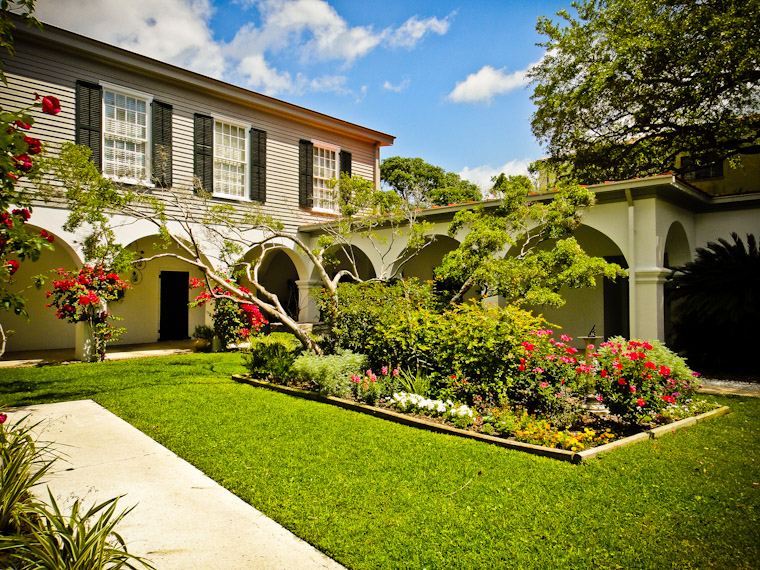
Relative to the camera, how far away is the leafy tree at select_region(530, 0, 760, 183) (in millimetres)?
11016

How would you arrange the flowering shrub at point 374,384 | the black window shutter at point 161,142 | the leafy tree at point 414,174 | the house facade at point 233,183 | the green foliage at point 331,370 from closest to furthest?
the flowering shrub at point 374,384 → the green foliage at point 331,370 → the house facade at point 233,183 → the black window shutter at point 161,142 → the leafy tree at point 414,174

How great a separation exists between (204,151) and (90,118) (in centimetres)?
276

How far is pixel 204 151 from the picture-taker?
43.5 feet

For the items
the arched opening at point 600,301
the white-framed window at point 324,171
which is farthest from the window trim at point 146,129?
the arched opening at point 600,301

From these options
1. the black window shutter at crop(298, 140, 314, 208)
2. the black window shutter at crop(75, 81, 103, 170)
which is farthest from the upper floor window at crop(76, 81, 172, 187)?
the black window shutter at crop(298, 140, 314, 208)

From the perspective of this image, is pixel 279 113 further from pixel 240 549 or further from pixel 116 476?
pixel 240 549

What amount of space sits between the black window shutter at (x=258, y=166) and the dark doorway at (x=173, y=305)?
4.05 metres

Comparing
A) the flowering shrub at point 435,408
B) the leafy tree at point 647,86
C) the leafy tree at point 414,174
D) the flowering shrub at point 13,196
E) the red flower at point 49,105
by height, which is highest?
the leafy tree at point 414,174

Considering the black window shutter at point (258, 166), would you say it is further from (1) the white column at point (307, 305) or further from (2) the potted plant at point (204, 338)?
(2) the potted plant at point (204, 338)

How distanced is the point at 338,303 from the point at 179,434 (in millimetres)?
3833

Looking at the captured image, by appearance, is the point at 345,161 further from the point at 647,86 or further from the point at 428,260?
Answer: the point at 647,86

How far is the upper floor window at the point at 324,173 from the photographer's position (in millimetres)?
15938

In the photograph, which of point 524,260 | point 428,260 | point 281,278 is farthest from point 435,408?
point 281,278

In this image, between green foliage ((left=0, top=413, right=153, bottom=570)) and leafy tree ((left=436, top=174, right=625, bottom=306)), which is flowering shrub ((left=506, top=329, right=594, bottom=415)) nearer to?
leafy tree ((left=436, top=174, right=625, bottom=306))
